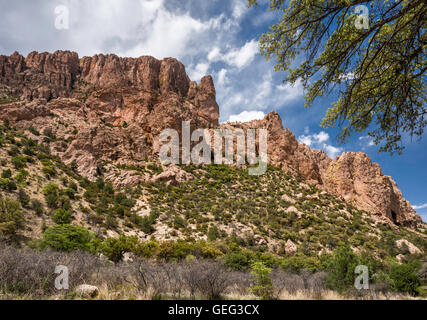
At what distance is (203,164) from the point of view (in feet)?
127

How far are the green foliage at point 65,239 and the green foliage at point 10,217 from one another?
2.81 m

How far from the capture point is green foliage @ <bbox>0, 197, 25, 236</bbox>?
1057cm

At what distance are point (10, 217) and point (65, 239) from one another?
221 inches

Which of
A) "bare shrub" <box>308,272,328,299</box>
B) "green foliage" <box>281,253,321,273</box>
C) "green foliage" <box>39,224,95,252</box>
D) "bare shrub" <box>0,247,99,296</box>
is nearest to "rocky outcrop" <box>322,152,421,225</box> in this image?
"green foliage" <box>281,253,321,273</box>

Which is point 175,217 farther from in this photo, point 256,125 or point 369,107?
point 256,125

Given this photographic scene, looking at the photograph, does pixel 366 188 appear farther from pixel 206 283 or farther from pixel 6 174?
pixel 6 174

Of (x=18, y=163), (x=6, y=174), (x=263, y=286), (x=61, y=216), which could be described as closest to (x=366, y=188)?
(x=263, y=286)

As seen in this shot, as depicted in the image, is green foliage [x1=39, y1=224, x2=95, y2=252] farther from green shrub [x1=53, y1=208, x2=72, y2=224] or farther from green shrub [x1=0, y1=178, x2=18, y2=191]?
green shrub [x1=0, y1=178, x2=18, y2=191]

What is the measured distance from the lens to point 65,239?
9266mm

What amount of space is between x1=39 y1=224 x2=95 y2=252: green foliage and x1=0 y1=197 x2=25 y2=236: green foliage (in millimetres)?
2808

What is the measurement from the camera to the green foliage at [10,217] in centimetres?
1057

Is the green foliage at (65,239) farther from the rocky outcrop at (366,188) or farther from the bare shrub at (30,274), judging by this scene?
the rocky outcrop at (366,188)

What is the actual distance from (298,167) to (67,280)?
1701 inches
